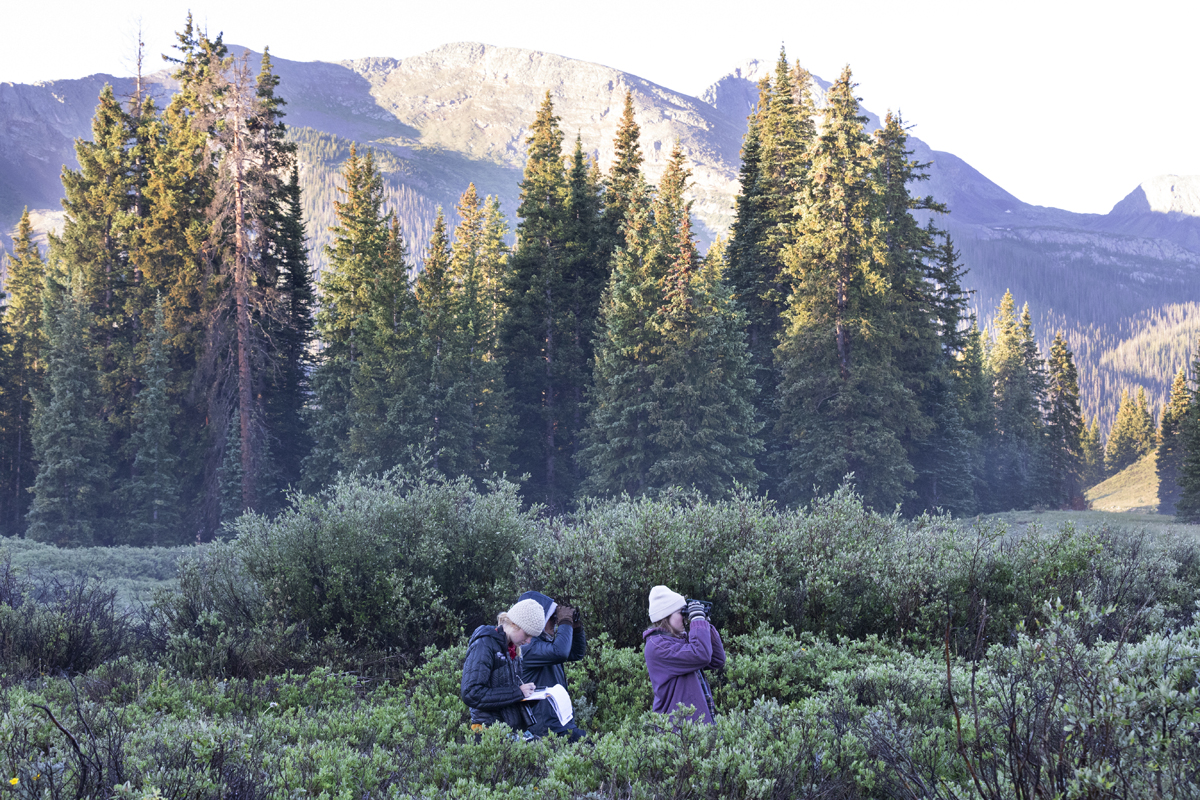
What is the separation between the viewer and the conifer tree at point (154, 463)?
1097 inches

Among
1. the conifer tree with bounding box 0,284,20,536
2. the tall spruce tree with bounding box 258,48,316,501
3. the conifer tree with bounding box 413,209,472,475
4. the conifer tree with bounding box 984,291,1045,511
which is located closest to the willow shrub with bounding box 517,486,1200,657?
the conifer tree with bounding box 413,209,472,475

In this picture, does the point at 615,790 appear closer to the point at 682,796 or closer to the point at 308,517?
the point at 682,796

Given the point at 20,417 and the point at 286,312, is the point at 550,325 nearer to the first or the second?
the point at 286,312

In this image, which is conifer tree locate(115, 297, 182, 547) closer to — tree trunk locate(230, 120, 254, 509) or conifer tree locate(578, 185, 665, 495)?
tree trunk locate(230, 120, 254, 509)

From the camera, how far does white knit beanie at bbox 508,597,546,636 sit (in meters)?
5.25

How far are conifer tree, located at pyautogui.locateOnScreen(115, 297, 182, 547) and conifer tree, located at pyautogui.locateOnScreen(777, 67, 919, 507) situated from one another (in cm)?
2430

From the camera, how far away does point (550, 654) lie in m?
5.32

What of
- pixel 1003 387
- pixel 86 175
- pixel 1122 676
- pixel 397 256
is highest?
pixel 86 175

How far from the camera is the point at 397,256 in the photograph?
95.0ft

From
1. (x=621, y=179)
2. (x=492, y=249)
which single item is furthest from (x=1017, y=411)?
(x=492, y=249)

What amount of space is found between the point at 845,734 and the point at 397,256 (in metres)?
27.8

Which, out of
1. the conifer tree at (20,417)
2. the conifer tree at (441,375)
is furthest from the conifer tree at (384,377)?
the conifer tree at (20,417)

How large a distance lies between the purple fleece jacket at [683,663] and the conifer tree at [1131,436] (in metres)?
100

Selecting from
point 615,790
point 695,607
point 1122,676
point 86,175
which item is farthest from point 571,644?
point 86,175
